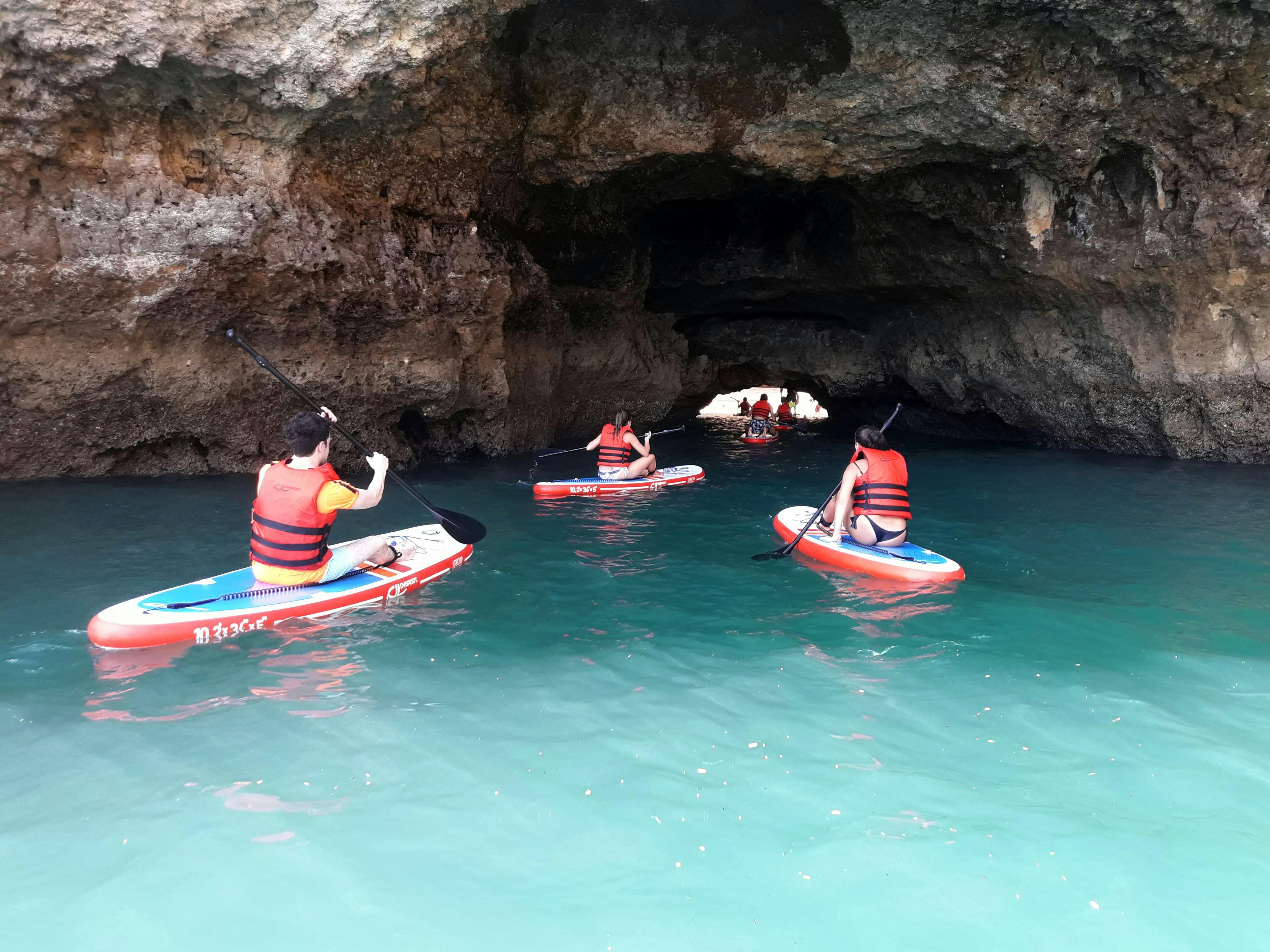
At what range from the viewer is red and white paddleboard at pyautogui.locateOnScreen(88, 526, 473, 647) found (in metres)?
5.40

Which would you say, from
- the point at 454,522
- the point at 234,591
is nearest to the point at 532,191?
the point at 454,522

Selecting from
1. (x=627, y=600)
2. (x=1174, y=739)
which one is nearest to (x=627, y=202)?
(x=627, y=600)

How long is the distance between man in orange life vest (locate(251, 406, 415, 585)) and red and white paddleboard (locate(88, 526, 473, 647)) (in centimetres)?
14

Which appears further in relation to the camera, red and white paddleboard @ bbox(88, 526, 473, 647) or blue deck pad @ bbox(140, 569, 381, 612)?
blue deck pad @ bbox(140, 569, 381, 612)

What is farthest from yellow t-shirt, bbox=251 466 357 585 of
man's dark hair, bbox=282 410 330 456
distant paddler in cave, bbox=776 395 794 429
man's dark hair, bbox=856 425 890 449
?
distant paddler in cave, bbox=776 395 794 429

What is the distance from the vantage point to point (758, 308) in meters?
18.9

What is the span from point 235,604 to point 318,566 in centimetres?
67

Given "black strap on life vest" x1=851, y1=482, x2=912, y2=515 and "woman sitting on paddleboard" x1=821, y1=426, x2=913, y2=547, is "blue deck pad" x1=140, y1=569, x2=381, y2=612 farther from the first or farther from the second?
"black strap on life vest" x1=851, y1=482, x2=912, y2=515

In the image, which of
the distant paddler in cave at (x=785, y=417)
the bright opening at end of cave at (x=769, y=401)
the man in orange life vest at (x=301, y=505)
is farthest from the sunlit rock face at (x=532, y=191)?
the bright opening at end of cave at (x=769, y=401)

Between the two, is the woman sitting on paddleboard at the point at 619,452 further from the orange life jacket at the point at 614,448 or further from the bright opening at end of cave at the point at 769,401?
the bright opening at end of cave at the point at 769,401

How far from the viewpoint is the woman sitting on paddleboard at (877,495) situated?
25.2ft

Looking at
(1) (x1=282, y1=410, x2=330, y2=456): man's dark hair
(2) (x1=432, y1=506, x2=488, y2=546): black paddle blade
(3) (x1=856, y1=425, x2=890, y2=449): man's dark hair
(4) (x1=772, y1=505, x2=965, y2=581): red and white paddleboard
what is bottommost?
(4) (x1=772, y1=505, x2=965, y2=581): red and white paddleboard

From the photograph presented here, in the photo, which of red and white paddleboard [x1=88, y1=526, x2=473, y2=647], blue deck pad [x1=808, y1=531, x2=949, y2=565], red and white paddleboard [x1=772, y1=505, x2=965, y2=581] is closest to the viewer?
red and white paddleboard [x1=88, y1=526, x2=473, y2=647]

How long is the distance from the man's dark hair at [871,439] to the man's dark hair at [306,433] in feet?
14.6
